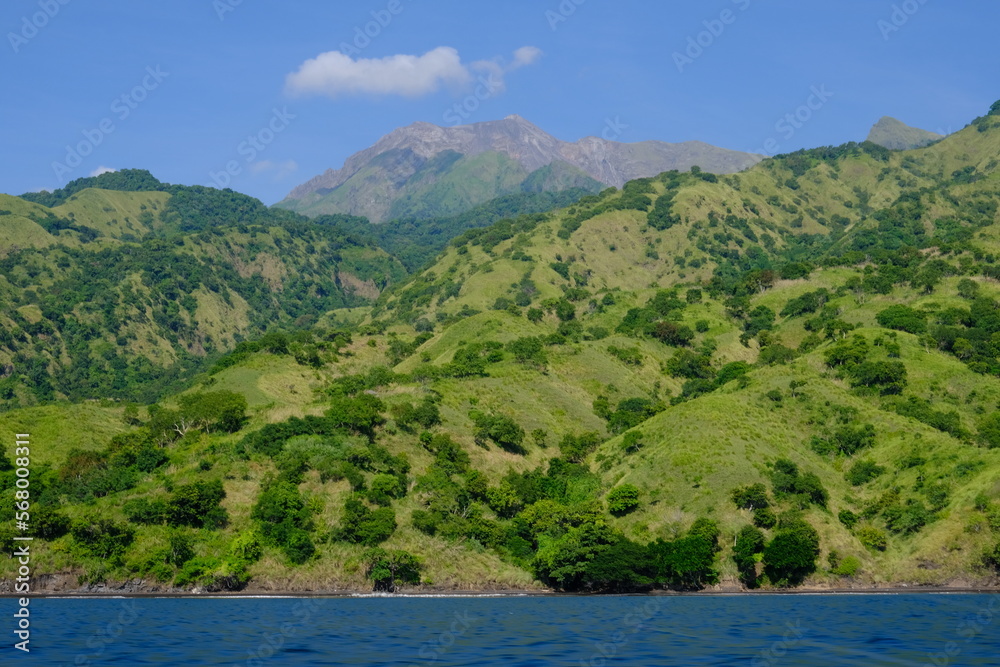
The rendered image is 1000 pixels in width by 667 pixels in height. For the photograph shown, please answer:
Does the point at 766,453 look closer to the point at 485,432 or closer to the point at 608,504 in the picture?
the point at 608,504

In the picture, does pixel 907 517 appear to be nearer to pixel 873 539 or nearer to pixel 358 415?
pixel 873 539

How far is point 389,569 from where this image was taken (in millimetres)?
116750

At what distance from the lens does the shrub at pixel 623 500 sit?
437ft

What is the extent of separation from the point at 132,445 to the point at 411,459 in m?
40.5

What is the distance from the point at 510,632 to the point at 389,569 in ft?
172

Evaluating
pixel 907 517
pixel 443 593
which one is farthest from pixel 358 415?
pixel 907 517

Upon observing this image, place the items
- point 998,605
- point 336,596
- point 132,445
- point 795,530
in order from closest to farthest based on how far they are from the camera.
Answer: point 998,605 → point 336,596 → point 795,530 → point 132,445

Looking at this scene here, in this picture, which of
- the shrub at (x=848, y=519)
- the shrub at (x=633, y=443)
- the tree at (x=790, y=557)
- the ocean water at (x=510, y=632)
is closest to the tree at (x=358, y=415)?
the shrub at (x=633, y=443)

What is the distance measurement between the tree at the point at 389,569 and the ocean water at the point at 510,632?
17.1 meters

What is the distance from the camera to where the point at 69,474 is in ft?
441

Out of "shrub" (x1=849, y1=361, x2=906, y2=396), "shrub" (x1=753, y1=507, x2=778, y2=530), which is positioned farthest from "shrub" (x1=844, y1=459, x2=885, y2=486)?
"shrub" (x1=849, y1=361, x2=906, y2=396)

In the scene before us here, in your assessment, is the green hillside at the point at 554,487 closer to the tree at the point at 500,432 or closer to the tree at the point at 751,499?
the tree at the point at 751,499

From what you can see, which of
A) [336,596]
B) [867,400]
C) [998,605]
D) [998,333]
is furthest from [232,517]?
[998,333]

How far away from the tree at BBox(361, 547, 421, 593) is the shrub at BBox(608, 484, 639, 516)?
97.9 feet
